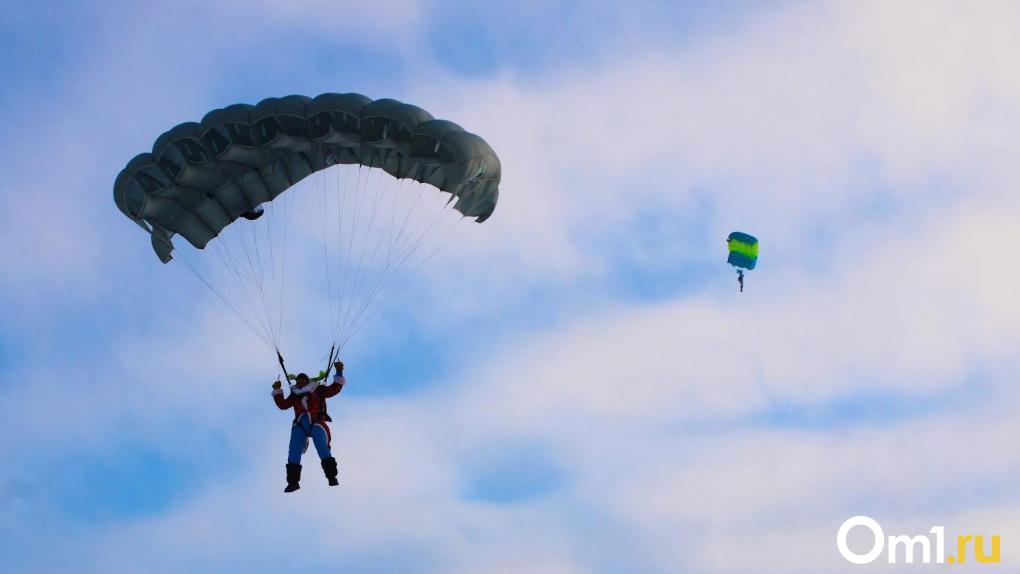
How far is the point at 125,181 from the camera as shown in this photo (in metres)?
Answer: 29.4

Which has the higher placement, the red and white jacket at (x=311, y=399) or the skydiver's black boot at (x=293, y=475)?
the red and white jacket at (x=311, y=399)

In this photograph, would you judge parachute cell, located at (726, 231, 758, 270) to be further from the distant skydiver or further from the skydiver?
the skydiver

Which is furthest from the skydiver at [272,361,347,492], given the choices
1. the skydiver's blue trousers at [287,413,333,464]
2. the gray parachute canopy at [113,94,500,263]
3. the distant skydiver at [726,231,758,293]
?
the distant skydiver at [726,231,758,293]

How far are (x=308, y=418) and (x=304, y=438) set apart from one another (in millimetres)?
391

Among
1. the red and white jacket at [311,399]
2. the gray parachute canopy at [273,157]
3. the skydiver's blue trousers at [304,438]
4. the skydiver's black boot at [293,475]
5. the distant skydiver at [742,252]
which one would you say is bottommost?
the skydiver's black boot at [293,475]

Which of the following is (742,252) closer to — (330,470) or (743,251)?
(743,251)

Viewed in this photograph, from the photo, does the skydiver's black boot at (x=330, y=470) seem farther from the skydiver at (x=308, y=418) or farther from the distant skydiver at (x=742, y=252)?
the distant skydiver at (x=742, y=252)

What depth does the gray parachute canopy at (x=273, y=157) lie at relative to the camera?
1120 inches

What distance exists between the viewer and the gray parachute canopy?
2844 cm

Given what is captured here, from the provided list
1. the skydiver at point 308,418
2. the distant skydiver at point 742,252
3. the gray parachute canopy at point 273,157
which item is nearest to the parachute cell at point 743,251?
the distant skydiver at point 742,252

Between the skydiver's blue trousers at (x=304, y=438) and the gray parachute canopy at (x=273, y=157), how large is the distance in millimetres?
4658

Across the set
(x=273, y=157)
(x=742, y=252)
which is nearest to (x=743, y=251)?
(x=742, y=252)

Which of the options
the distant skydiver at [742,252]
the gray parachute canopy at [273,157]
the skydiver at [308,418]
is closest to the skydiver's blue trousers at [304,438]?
the skydiver at [308,418]

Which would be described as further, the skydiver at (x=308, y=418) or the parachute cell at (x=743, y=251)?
the parachute cell at (x=743, y=251)
